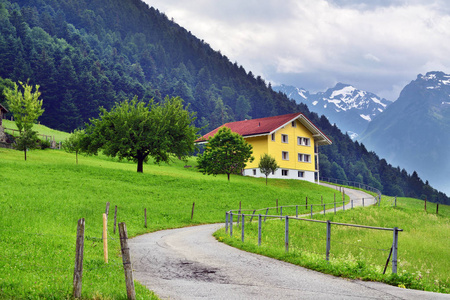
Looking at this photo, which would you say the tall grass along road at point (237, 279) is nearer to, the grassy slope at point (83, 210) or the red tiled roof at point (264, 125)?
the grassy slope at point (83, 210)

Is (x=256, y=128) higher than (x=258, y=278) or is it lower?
higher

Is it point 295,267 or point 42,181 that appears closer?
point 295,267

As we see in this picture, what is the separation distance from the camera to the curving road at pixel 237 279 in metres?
10.5

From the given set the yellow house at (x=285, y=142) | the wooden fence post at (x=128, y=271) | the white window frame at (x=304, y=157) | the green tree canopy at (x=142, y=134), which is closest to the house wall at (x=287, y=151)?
the yellow house at (x=285, y=142)

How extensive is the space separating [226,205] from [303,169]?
122 feet

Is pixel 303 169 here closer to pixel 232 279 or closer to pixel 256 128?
pixel 256 128

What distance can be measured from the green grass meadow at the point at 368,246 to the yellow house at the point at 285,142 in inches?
1114

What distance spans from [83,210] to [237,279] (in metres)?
19.6

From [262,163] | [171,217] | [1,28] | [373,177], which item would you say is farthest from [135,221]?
[373,177]

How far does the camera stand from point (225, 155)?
60.6 metres

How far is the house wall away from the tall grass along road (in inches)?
2140

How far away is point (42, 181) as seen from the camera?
38.5m

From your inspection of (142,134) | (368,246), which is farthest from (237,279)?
(142,134)

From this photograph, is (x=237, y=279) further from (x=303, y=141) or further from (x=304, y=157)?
(x=303, y=141)
